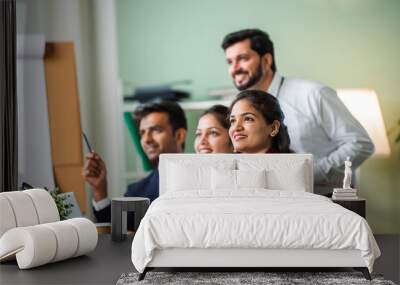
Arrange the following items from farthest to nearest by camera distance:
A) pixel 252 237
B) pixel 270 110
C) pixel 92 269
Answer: pixel 270 110
pixel 92 269
pixel 252 237

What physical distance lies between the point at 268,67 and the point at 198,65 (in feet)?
2.57

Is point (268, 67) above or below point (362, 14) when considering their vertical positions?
below

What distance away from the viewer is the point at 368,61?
8070 mm

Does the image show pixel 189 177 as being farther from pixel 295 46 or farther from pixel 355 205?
pixel 295 46

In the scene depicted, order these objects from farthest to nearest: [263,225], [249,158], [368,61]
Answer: [368,61] → [249,158] → [263,225]

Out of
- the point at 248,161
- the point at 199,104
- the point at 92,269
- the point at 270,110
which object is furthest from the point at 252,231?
the point at 199,104

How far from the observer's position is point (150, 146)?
816cm

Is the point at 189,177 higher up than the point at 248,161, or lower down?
lower down

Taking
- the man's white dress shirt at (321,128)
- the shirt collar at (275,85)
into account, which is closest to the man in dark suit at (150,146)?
the shirt collar at (275,85)

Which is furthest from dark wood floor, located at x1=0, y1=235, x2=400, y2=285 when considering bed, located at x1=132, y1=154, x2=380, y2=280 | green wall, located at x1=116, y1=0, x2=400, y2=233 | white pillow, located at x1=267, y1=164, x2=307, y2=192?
green wall, located at x1=116, y1=0, x2=400, y2=233

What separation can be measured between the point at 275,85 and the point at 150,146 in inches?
61.3

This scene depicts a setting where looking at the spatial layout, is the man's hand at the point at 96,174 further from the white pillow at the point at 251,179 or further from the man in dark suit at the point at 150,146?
the white pillow at the point at 251,179

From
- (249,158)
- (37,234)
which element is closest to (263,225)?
(37,234)

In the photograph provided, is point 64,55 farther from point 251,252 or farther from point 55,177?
point 251,252
